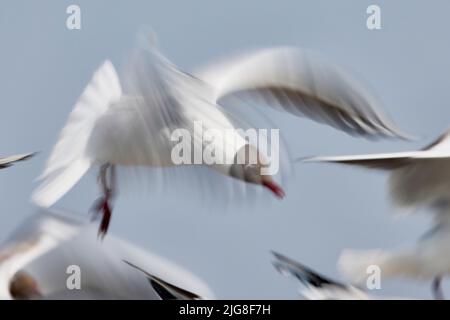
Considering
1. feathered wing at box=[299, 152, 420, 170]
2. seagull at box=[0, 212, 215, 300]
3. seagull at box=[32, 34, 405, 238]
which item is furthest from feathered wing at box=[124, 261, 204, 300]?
feathered wing at box=[299, 152, 420, 170]

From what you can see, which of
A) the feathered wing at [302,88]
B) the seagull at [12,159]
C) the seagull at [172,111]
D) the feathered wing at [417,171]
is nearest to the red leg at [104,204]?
the seagull at [172,111]

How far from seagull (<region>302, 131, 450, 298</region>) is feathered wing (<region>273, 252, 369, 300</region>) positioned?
3cm

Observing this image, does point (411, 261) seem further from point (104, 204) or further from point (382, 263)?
point (104, 204)

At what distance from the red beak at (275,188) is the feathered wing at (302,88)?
0.44ft

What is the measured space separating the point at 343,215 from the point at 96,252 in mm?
449

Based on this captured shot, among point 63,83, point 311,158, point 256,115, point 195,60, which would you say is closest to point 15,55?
point 63,83

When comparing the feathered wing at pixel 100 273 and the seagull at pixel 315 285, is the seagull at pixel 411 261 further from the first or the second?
the feathered wing at pixel 100 273

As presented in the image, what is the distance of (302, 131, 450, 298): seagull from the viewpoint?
1.55m

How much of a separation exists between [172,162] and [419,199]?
0.45 m

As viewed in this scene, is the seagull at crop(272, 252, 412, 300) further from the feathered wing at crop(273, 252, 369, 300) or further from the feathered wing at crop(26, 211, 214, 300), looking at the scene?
the feathered wing at crop(26, 211, 214, 300)

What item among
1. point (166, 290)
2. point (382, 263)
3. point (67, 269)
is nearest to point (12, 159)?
point (67, 269)

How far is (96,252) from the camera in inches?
62.5

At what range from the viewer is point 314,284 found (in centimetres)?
156
